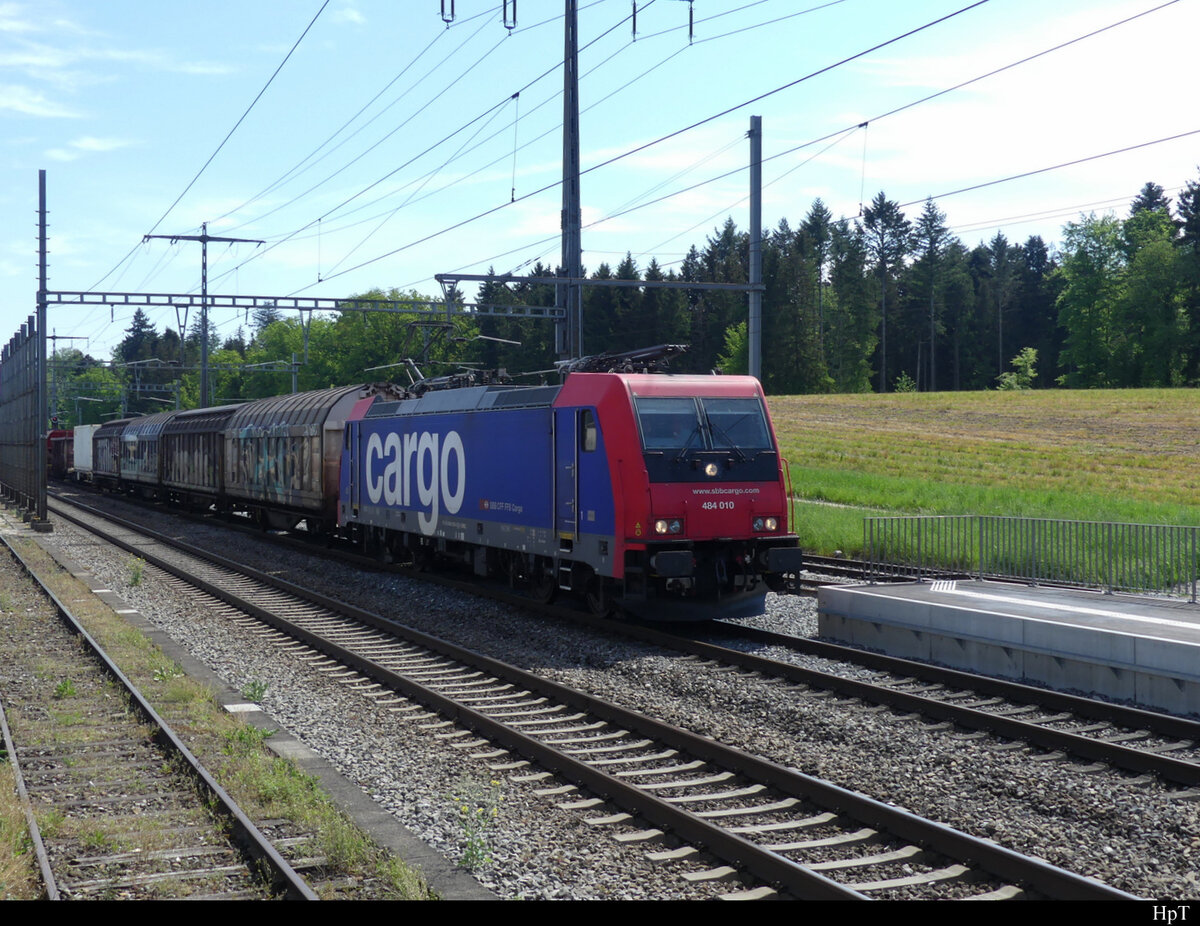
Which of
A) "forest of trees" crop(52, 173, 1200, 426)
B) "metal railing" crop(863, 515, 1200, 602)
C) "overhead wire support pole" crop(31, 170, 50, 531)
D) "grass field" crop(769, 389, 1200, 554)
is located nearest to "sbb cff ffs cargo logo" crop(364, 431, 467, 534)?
"metal railing" crop(863, 515, 1200, 602)


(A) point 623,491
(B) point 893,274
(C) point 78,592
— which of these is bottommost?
(C) point 78,592

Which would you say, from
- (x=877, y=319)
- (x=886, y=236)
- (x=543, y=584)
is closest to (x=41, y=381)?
(x=543, y=584)

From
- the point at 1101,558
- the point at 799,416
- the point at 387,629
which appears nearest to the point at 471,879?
the point at 387,629

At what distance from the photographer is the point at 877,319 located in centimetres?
10738

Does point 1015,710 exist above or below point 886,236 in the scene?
below

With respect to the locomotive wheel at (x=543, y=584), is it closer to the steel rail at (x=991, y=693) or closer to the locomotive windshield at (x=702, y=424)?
the steel rail at (x=991, y=693)

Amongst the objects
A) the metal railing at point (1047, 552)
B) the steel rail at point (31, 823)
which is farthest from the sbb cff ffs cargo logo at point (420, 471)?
the steel rail at point (31, 823)

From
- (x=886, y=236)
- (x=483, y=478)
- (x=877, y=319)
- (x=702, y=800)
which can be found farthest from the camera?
(x=886, y=236)

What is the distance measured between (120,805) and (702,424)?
8.45 meters

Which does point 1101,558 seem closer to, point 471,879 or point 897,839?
point 897,839

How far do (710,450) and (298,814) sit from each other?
7.98 m

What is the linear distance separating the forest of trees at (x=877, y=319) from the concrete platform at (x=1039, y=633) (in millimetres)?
66776

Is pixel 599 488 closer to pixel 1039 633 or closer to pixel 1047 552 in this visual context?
pixel 1039 633
